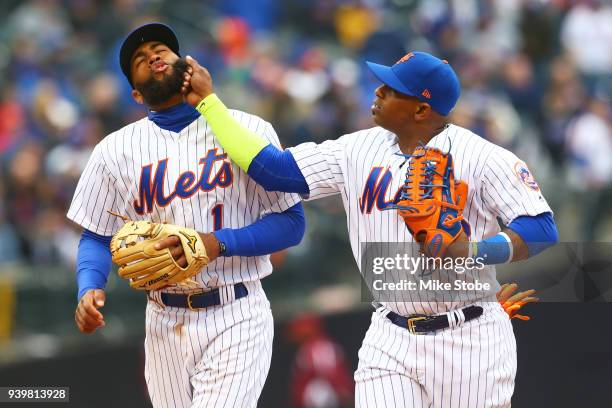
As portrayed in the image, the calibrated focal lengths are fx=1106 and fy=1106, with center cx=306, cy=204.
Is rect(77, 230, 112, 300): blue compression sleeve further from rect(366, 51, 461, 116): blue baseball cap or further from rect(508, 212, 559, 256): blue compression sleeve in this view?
rect(508, 212, 559, 256): blue compression sleeve

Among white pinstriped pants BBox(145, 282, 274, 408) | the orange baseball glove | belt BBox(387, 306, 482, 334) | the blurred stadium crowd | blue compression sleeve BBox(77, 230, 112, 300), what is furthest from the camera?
the blurred stadium crowd

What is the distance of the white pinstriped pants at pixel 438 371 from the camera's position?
3.86 m

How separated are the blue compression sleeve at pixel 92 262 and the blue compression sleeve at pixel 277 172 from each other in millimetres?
714

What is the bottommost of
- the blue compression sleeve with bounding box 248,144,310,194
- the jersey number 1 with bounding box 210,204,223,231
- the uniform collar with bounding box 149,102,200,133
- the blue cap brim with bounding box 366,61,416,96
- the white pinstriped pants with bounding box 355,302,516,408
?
the white pinstriped pants with bounding box 355,302,516,408

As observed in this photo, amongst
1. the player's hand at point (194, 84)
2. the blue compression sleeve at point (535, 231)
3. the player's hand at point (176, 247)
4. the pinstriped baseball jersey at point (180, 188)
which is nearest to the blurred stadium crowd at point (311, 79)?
the pinstriped baseball jersey at point (180, 188)

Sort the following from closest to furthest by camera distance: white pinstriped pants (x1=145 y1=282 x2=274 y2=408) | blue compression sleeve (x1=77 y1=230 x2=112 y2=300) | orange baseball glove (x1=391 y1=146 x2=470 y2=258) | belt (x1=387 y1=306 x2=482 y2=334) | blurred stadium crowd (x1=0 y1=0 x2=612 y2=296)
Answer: orange baseball glove (x1=391 y1=146 x2=470 y2=258)
belt (x1=387 y1=306 x2=482 y2=334)
white pinstriped pants (x1=145 y1=282 x2=274 y2=408)
blue compression sleeve (x1=77 y1=230 x2=112 y2=300)
blurred stadium crowd (x1=0 y1=0 x2=612 y2=296)

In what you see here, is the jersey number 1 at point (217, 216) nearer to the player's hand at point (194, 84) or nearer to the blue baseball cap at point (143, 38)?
the player's hand at point (194, 84)

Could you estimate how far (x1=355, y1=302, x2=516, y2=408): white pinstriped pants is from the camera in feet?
12.7

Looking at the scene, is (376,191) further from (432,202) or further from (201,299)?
(201,299)

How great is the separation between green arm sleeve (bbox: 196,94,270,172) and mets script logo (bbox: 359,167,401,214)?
0.40m

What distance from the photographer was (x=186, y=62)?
4.10 metres

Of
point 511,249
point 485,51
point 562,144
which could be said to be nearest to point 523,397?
point 511,249

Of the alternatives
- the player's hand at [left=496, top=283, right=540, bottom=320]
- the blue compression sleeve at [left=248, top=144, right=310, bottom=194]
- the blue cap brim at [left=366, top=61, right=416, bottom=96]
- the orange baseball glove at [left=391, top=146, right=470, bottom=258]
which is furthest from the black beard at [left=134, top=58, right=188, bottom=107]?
the player's hand at [left=496, top=283, right=540, bottom=320]

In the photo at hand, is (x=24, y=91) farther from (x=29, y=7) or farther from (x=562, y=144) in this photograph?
(x=562, y=144)
